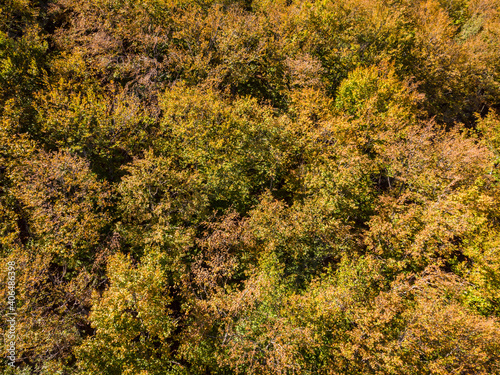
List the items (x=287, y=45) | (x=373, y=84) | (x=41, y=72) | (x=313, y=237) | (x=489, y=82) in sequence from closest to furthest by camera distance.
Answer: (x=313, y=237), (x=41, y=72), (x=373, y=84), (x=287, y=45), (x=489, y=82)

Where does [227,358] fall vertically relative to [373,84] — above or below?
below

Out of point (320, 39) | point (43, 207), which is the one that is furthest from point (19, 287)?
point (320, 39)

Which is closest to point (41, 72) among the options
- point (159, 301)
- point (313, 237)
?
point (159, 301)

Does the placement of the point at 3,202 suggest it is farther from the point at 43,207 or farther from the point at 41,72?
the point at 41,72

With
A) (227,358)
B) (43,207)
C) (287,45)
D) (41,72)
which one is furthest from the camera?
(287,45)

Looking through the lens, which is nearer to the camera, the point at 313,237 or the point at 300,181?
the point at 313,237

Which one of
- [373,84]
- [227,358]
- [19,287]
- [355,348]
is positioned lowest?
[227,358]
